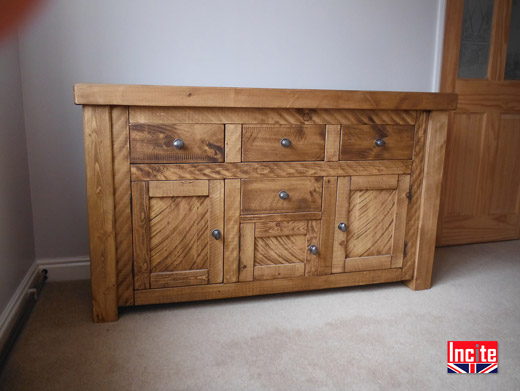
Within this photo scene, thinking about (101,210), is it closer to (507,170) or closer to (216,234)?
(216,234)

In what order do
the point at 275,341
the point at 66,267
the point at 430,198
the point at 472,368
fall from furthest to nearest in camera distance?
the point at 66,267, the point at 430,198, the point at 275,341, the point at 472,368

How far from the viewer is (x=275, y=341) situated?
143 centimetres

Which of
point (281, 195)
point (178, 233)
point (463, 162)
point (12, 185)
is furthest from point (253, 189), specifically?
point (463, 162)

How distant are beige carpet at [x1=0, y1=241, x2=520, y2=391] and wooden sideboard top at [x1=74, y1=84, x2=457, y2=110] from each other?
78 centimetres

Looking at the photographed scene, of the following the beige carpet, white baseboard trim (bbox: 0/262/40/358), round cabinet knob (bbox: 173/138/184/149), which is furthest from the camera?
round cabinet knob (bbox: 173/138/184/149)

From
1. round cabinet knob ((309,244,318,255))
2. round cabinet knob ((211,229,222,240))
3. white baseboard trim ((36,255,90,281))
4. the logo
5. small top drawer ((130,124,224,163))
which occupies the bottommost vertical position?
the logo

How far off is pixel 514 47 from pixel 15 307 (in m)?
2.83

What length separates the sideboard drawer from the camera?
161cm

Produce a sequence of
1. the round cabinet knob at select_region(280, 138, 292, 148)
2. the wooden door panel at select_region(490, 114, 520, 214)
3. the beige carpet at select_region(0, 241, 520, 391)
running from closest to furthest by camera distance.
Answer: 1. the beige carpet at select_region(0, 241, 520, 391)
2. the round cabinet knob at select_region(280, 138, 292, 148)
3. the wooden door panel at select_region(490, 114, 520, 214)

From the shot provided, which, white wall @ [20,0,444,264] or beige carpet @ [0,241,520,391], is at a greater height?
white wall @ [20,0,444,264]

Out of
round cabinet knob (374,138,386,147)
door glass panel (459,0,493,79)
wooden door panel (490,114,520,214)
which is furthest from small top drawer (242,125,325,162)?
wooden door panel (490,114,520,214)

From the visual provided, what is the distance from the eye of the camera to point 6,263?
1504 mm

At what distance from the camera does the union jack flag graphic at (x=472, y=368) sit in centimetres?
130

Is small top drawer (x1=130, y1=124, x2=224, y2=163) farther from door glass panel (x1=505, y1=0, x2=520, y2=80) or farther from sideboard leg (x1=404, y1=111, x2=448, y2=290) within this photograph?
door glass panel (x1=505, y1=0, x2=520, y2=80)
